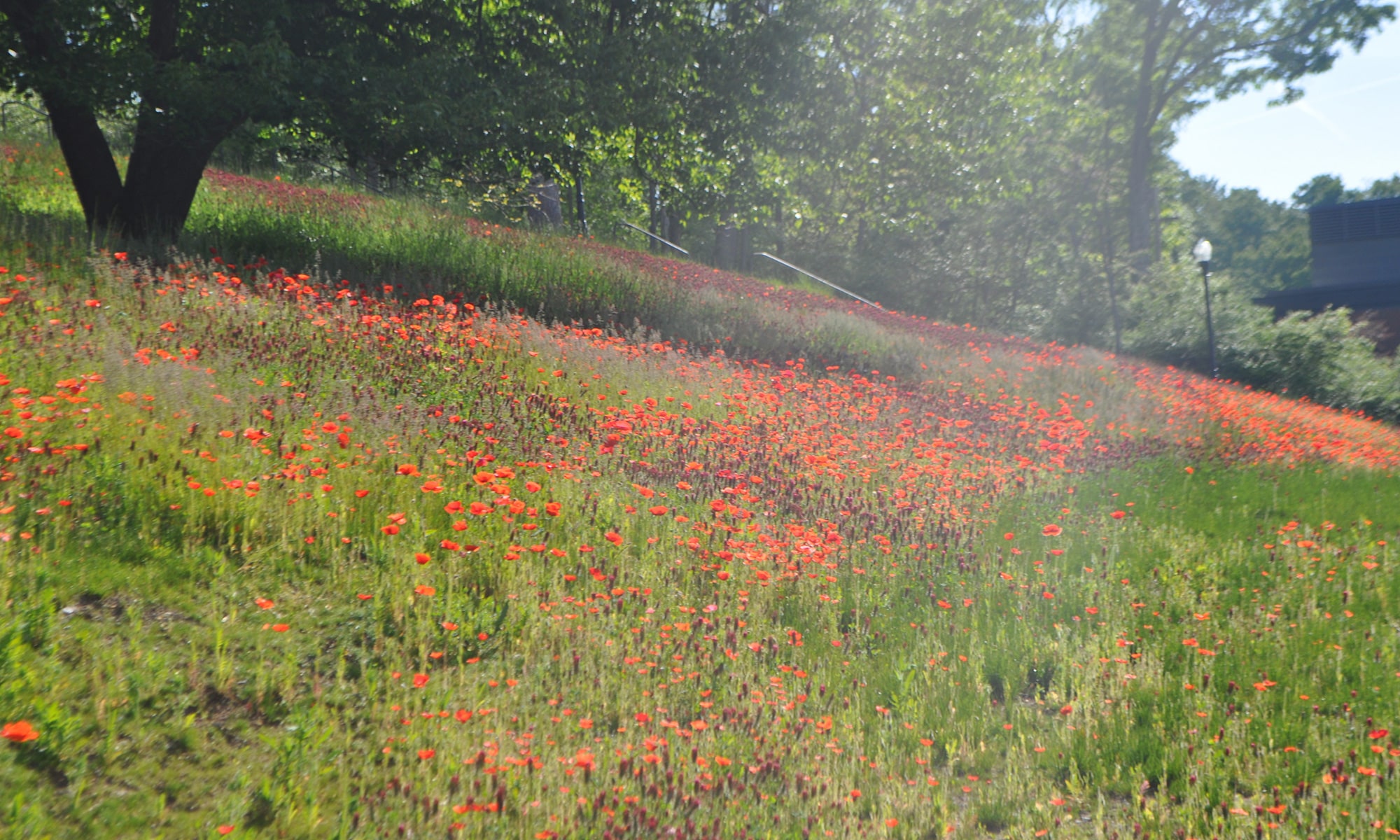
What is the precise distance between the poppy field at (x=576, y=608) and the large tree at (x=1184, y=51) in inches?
1019

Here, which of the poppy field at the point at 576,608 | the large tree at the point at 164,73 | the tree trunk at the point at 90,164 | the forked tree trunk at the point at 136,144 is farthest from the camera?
the tree trunk at the point at 90,164

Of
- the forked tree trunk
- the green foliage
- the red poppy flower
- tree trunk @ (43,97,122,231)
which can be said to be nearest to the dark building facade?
the green foliage

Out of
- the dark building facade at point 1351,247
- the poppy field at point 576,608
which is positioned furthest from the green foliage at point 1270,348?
the poppy field at point 576,608

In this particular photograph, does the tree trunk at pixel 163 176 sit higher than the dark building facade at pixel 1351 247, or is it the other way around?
the dark building facade at pixel 1351 247

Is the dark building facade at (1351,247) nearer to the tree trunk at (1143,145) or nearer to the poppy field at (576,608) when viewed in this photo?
the tree trunk at (1143,145)

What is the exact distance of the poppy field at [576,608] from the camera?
304cm

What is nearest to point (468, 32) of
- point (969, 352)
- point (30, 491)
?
point (969, 352)

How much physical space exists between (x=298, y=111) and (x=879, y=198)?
67.8 feet

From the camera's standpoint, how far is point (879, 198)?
1102 inches

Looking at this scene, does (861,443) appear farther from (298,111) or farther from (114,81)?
(114,81)

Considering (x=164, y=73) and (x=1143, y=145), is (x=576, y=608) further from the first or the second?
(x=1143, y=145)

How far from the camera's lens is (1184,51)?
30.2 metres

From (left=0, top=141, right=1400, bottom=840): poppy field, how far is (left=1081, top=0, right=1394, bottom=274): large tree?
2587 centimetres

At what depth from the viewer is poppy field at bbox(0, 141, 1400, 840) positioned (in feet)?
9.97
